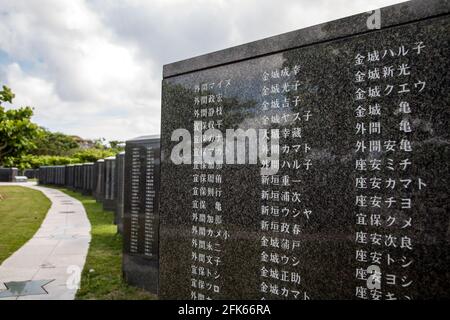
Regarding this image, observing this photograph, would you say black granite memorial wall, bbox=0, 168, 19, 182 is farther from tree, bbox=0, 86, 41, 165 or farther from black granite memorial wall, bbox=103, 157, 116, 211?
black granite memorial wall, bbox=103, 157, 116, 211

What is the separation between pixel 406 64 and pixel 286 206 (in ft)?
4.07

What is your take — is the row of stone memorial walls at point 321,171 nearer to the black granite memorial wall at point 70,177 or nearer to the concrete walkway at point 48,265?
the concrete walkway at point 48,265

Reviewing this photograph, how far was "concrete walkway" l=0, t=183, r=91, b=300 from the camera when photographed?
4.88m

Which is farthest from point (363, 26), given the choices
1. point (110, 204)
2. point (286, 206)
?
point (110, 204)

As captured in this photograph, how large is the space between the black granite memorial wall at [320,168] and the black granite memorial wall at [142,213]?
5.53ft

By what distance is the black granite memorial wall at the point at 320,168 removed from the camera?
7.32 feet

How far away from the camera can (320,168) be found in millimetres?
2621

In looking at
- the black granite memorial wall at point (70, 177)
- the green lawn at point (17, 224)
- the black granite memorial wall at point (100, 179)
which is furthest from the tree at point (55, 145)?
the green lawn at point (17, 224)

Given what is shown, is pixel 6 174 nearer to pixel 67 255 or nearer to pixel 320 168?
→ pixel 67 255

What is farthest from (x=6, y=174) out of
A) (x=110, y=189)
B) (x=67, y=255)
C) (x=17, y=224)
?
(x=67, y=255)

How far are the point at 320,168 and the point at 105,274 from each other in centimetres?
434

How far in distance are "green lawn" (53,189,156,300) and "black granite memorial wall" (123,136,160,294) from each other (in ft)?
0.71

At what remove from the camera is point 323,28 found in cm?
269

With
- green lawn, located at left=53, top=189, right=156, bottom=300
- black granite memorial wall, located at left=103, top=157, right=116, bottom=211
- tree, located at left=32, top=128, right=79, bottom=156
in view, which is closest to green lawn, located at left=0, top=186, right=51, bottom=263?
green lawn, located at left=53, top=189, right=156, bottom=300
